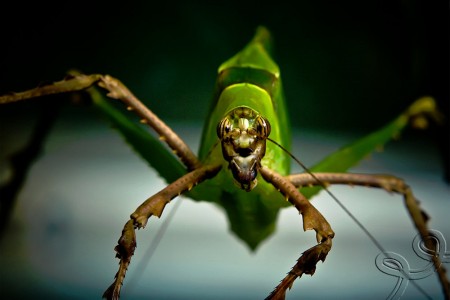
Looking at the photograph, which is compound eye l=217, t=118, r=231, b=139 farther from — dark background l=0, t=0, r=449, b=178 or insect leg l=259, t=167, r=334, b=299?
dark background l=0, t=0, r=449, b=178

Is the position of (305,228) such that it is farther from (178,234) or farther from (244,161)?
(178,234)

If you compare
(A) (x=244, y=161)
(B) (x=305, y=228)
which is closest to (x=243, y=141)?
(A) (x=244, y=161)

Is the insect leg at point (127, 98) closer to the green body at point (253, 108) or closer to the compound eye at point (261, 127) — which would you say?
the green body at point (253, 108)

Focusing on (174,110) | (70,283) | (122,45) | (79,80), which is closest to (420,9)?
(174,110)

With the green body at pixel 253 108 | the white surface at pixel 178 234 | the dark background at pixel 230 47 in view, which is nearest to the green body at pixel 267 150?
the green body at pixel 253 108

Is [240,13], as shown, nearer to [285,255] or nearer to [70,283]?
[285,255]

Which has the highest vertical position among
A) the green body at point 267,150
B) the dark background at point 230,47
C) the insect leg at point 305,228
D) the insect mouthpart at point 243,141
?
the dark background at point 230,47
